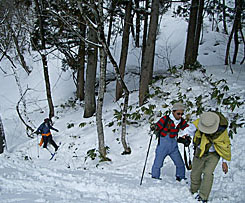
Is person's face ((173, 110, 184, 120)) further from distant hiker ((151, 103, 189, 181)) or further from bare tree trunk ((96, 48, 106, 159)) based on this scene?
bare tree trunk ((96, 48, 106, 159))

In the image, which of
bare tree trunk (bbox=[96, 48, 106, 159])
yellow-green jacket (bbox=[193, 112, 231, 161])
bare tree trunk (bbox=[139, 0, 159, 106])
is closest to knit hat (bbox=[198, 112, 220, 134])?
yellow-green jacket (bbox=[193, 112, 231, 161])

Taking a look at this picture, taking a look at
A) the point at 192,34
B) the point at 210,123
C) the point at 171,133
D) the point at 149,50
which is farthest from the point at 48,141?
the point at 192,34

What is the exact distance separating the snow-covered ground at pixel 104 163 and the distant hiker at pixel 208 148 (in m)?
0.36

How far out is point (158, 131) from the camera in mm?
4293

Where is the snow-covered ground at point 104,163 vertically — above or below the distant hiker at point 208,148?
below

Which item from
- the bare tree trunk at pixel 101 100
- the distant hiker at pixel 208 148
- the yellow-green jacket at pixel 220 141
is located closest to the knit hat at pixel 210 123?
the distant hiker at pixel 208 148

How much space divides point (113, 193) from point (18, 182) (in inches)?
80.0

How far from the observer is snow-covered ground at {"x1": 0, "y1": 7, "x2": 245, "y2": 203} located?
12.7ft

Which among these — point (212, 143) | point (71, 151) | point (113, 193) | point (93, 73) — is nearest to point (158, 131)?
point (212, 143)

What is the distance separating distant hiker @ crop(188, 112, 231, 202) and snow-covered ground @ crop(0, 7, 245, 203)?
0.36 meters

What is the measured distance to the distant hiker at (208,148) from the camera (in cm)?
322

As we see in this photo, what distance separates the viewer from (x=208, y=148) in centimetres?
338

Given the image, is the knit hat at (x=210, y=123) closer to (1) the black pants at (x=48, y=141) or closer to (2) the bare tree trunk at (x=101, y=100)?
(2) the bare tree trunk at (x=101, y=100)

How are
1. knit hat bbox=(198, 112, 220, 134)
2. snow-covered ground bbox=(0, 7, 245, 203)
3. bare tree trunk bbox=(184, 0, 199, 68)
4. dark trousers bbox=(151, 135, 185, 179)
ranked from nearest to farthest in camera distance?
knit hat bbox=(198, 112, 220, 134) → snow-covered ground bbox=(0, 7, 245, 203) → dark trousers bbox=(151, 135, 185, 179) → bare tree trunk bbox=(184, 0, 199, 68)
